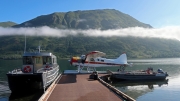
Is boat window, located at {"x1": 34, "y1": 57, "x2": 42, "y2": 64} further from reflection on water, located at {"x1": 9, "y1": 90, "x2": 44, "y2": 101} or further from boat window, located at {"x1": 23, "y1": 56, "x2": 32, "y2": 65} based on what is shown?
reflection on water, located at {"x1": 9, "y1": 90, "x2": 44, "y2": 101}

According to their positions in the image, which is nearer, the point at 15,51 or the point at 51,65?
the point at 51,65

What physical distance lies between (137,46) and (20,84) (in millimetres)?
191207

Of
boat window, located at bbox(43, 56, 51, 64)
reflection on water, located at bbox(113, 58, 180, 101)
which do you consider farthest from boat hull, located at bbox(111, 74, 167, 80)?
boat window, located at bbox(43, 56, 51, 64)

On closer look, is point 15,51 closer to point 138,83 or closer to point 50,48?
point 50,48

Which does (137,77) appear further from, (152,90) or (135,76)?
(152,90)

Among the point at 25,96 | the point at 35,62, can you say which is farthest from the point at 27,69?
the point at 25,96

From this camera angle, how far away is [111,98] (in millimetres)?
11047

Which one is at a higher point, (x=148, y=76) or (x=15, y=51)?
(x=15, y=51)

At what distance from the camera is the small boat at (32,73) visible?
53.0ft

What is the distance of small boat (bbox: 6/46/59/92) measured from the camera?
636 inches

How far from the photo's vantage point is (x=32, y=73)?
646 inches

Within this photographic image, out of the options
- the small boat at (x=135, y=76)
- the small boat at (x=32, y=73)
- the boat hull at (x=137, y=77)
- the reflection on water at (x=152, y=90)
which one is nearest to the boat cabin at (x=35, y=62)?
the small boat at (x=32, y=73)

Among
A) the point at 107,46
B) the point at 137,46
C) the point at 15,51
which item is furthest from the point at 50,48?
the point at 137,46

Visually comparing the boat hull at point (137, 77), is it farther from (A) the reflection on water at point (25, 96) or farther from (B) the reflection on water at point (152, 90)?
(A) the reflection on water at point (25, 96)
